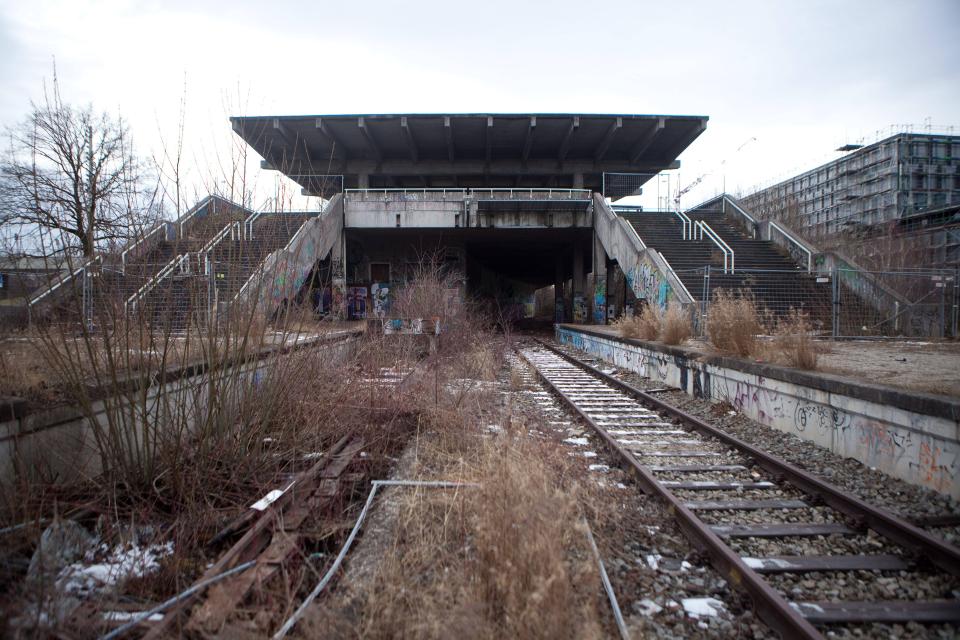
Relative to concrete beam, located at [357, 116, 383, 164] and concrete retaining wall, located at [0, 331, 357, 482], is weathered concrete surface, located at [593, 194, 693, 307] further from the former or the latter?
concrete beam, located at [357, 116, 383, 164]

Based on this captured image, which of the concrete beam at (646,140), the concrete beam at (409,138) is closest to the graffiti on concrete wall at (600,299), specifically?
the concrete beam at (646,140)

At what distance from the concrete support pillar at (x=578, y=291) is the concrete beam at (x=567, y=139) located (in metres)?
6.58

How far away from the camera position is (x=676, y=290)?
14688mm

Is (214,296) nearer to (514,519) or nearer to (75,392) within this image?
(75,392)

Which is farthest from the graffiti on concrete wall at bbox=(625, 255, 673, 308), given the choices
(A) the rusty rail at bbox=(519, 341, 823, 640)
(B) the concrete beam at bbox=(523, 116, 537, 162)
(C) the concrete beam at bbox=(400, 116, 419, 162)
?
(C) the concrete beam at bbox=(400, 116, 419, 162)

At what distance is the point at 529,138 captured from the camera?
29.5 m

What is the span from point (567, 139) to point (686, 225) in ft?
34.7

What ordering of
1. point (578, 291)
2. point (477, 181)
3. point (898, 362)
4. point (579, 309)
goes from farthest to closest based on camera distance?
point (477, 181) < point (578, 291) < point (579, 309) < point (898, 362)

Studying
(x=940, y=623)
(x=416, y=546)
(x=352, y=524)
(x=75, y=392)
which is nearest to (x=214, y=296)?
(x=75, y=392)

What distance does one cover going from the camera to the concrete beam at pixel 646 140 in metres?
27.9

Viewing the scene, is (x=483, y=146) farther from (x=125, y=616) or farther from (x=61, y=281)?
(x=125, y=616)

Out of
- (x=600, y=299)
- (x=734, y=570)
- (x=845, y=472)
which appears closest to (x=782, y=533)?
(x=734, y=570)

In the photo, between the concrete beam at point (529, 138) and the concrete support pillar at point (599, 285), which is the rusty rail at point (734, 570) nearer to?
the concrete support pillar at point (599, 285)

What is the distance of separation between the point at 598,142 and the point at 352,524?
104ft
